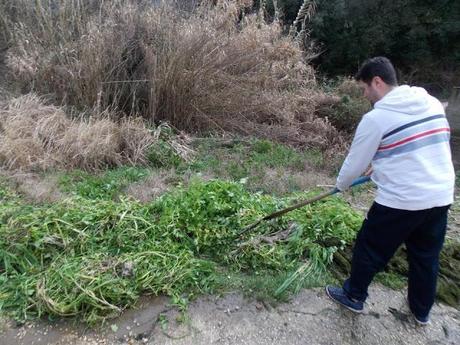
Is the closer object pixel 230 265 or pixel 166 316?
pixel 166 316

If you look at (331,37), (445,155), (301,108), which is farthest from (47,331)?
(331,37)

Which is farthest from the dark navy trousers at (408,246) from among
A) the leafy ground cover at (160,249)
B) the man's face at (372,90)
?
the man's face at (372,90)

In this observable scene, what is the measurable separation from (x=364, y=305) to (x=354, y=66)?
11130 millimetres

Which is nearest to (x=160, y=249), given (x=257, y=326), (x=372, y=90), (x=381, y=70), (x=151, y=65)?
(x=257, y=326)

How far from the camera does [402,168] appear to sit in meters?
2.40

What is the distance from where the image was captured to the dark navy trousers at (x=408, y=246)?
2487mm

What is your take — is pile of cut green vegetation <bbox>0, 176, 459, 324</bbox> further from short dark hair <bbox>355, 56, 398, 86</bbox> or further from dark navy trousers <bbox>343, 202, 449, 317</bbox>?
short dark hair <bbox>355, 56, 398, 86</bbox>

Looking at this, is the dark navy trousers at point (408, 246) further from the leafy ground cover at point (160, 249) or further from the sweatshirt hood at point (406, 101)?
the sweatshirt hood at point (406, 101)

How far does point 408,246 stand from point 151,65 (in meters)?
4.49

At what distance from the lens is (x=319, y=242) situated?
3367 millimetres

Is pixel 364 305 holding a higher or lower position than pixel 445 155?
lower

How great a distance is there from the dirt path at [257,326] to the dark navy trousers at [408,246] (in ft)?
0.51

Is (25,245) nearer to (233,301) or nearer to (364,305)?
(233,301)

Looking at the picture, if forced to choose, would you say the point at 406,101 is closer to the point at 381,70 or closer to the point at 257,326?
the point at 381,70
